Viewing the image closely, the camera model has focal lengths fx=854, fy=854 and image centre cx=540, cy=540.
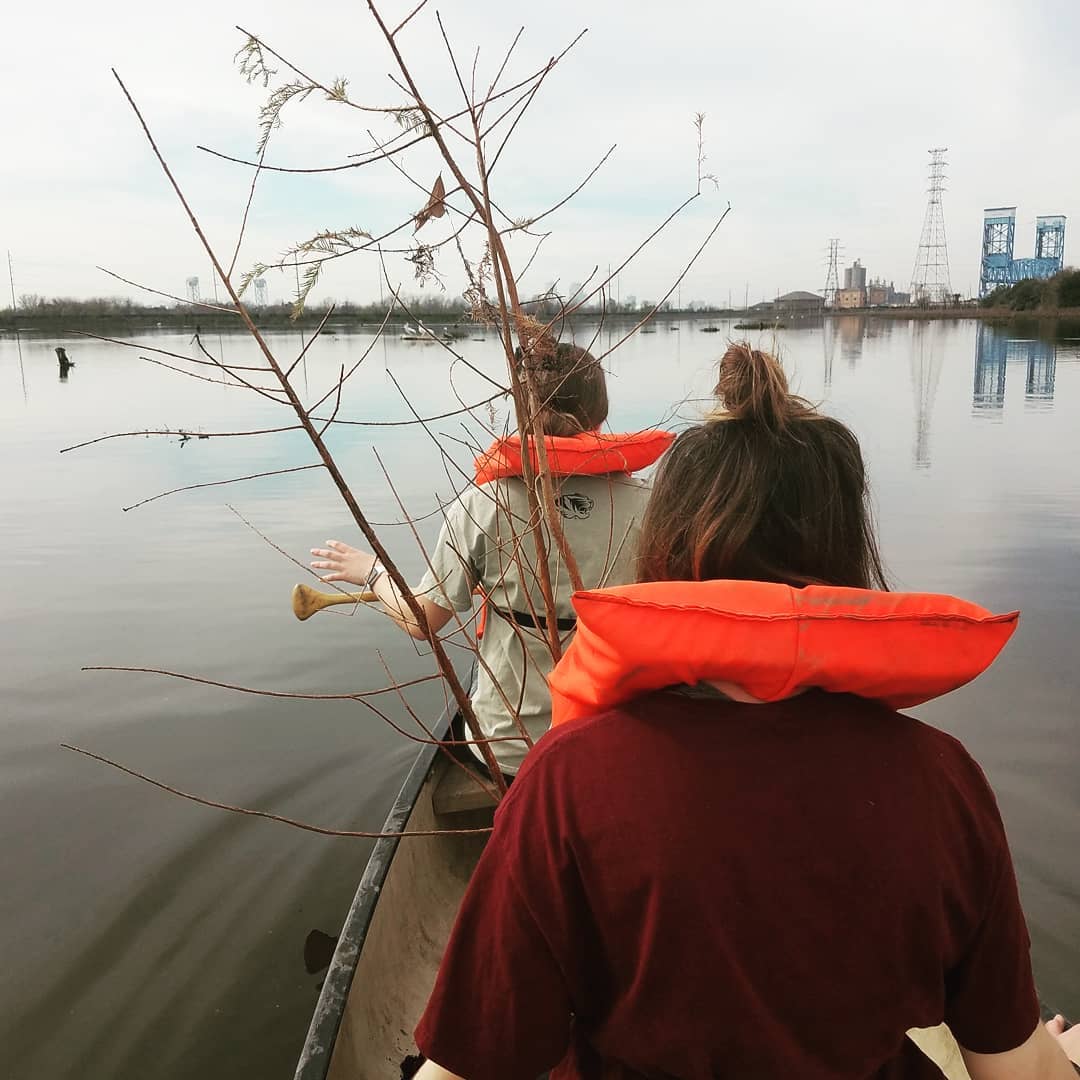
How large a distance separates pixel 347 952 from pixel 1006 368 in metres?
34.0

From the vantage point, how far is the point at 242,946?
3865mm

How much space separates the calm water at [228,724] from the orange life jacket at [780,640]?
552 mm

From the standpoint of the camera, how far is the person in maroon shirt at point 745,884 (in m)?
A: 0.95

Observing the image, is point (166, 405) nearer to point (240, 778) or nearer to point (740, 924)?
point (240, 778)

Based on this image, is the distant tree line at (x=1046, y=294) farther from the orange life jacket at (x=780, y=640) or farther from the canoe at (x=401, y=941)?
the orange life jacket at (x=780, y=640)

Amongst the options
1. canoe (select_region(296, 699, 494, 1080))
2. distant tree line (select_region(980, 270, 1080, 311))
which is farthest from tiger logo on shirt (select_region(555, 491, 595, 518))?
distant tree line (select_region(980, 270, 1080, 311))

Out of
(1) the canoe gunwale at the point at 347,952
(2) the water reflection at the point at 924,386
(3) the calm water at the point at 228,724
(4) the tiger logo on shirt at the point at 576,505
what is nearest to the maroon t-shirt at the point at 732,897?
(3) the calm water at the point at 228,724

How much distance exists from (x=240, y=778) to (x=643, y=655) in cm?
503

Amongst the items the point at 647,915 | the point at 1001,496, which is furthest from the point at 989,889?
the point at 1001,496

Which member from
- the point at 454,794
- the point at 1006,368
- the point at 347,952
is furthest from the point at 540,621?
the point at 1006,368

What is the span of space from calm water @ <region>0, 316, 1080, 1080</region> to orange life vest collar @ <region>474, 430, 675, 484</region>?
9.8 inches

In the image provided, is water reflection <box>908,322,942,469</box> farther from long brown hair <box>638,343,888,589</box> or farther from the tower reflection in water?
long brown hair <box>638,343,888,589</box>

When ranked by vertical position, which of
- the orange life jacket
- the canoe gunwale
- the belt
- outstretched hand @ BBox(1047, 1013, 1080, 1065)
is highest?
the orange life jacket

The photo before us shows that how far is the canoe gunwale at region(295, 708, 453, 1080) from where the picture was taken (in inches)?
78.5
